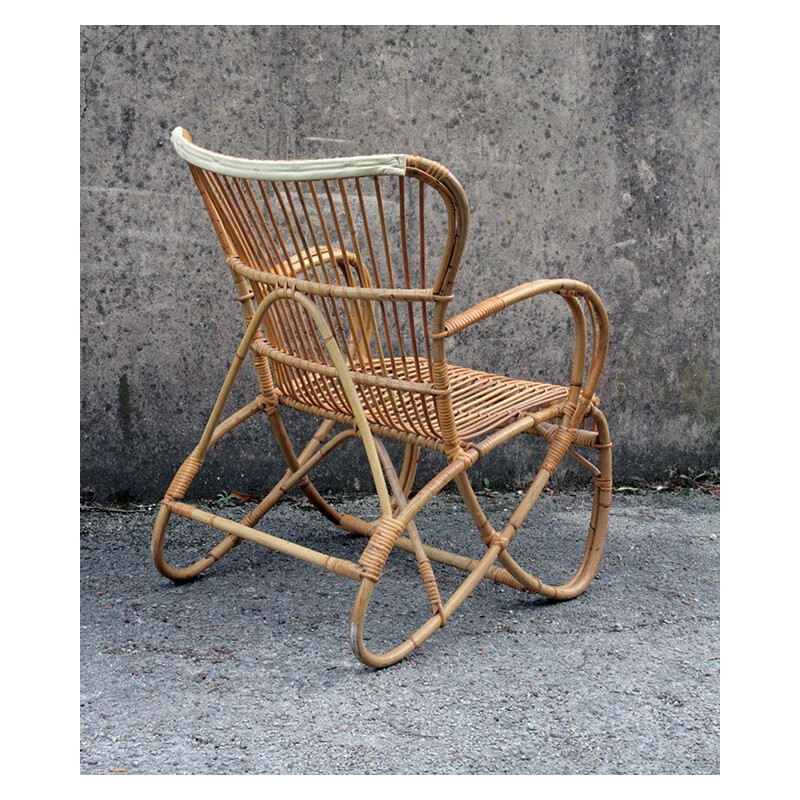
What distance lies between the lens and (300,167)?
2.02m

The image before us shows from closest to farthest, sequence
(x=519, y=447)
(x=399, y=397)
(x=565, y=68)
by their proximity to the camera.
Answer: (x=399, y=397)
(x=565, y=68)
(x=519, y=447)

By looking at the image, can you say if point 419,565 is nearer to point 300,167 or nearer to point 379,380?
point 379,380

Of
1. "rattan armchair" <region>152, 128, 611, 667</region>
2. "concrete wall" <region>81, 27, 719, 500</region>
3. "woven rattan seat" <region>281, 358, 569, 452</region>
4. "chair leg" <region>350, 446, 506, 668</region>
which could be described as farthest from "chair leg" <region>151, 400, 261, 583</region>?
"concrete wall" <region>81, 27, 719, 500</region>

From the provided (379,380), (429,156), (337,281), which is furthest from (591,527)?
(429,156)

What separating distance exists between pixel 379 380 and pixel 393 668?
650 millimetres

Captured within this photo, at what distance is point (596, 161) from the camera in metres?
3.30

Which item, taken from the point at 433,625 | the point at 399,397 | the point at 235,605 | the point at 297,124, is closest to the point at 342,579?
the point at 235,605

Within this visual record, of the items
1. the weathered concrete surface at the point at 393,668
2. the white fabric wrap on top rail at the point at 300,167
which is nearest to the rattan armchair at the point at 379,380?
the white fabric wrap on top rail at the point at 300,167

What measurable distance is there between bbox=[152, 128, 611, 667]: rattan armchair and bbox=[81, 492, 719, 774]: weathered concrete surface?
113 millimetres

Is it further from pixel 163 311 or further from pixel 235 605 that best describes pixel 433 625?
pixel 163 311

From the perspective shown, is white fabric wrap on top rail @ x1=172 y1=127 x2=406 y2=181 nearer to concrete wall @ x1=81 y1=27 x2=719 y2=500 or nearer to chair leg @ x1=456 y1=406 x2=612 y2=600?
concrete wall @ x1=81 y1=27 x2=719 y2=500

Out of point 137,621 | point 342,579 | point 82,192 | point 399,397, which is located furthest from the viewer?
point 82,192

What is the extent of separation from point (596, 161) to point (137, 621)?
2.02 m

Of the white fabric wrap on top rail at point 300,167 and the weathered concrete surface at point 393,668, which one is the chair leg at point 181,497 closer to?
the weathered concrete surface at point 393,668
